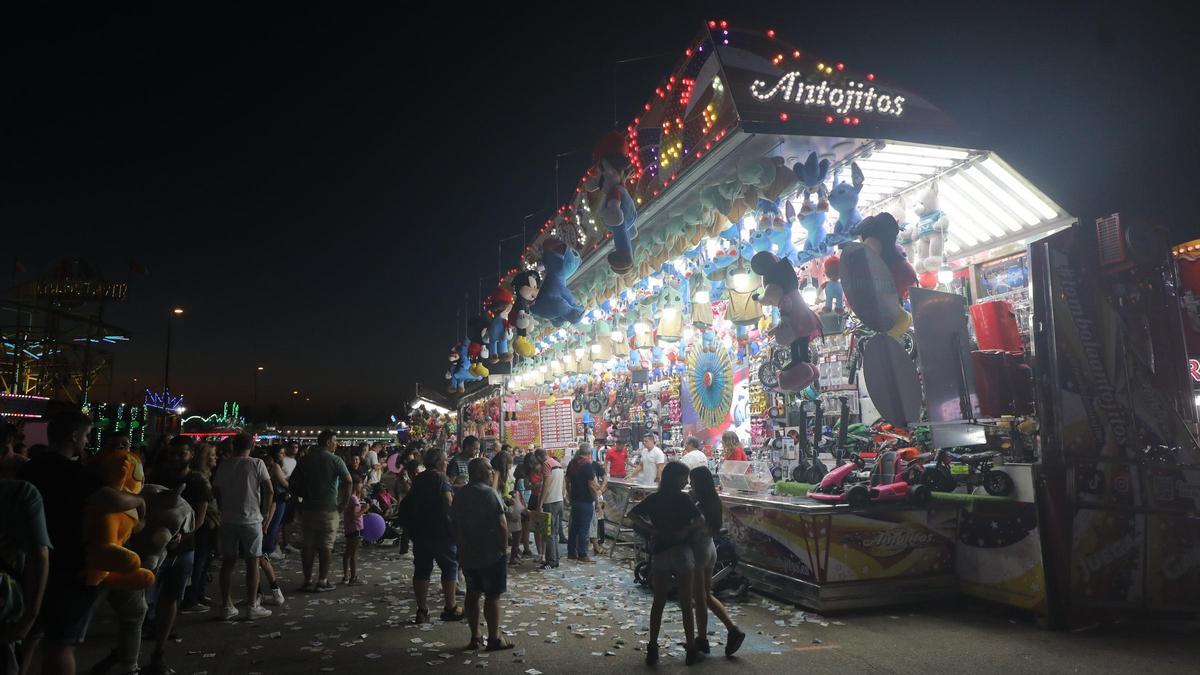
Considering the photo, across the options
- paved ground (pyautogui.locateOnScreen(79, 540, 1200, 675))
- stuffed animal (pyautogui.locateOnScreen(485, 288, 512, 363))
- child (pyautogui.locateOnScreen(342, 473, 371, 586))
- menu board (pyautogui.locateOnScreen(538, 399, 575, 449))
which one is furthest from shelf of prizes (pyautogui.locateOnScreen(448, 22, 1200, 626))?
menu board (pyautogui.locateOnScreen(538, 399, 575, 449))

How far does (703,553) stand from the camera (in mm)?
5762

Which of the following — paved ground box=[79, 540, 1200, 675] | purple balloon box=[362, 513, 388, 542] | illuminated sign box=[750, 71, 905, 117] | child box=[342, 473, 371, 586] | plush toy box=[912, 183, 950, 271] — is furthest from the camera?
purple balloon box=[362, 513, 388, 542]

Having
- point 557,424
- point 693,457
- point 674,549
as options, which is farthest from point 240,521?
point 557,424

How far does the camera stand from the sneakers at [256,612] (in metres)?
7.19

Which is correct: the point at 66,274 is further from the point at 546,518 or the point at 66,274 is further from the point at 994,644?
the point at 994,644

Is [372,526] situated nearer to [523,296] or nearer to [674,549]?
[523,296]

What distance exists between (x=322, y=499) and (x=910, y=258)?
25.5ft

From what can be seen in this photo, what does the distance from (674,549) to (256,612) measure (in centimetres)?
467

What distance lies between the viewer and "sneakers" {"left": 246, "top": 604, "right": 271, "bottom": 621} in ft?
23.6

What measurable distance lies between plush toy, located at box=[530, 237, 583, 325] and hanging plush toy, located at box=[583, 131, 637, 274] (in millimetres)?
2028

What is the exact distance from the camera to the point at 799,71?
7.07 meters

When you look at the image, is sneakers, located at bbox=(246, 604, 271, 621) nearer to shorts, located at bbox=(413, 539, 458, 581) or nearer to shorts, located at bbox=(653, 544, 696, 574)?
shorts, located at bbox=(413, 539, 458, 581)

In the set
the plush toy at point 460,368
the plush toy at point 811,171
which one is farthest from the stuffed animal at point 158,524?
the plush toy at point 460,368

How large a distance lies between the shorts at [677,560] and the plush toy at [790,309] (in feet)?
11.0
